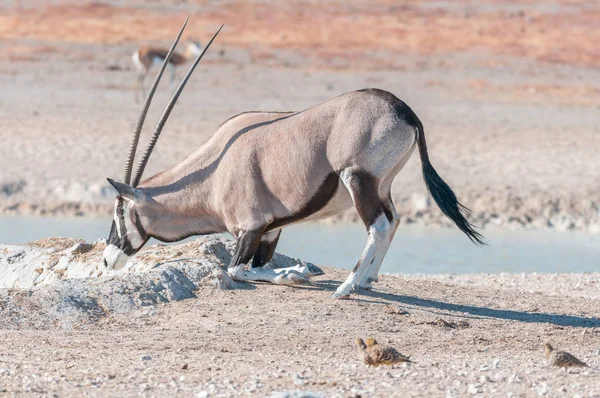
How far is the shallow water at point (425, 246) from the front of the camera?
12.0 metres

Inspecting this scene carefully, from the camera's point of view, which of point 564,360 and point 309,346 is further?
point 309,346

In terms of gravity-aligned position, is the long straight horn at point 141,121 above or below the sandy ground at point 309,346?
above

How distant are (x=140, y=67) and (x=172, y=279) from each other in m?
17.2

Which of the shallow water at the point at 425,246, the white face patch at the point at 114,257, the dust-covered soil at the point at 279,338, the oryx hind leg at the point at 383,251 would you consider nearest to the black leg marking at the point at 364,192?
the oryx hind leg at the point at 383,251

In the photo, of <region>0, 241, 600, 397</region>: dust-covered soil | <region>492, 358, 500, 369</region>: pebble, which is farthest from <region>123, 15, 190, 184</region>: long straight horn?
<region>492, 358, 500, 369</region>: pebble

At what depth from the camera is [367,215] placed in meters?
7.26

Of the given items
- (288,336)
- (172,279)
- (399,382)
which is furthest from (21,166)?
(399,382)

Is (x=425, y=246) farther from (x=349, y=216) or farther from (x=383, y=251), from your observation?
(x=383, y=251)

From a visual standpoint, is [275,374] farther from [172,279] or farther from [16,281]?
[16,281]

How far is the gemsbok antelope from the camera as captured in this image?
287 inches

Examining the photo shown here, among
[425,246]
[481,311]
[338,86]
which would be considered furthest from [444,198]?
[338,86]

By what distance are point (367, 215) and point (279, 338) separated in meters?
1.11

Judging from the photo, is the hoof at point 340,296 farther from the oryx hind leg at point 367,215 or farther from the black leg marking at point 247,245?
the black leg marking at point 247,245

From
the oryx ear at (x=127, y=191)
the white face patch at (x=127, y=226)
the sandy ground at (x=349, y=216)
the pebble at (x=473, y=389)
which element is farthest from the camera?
the white face patch at (x=127, y=226)
